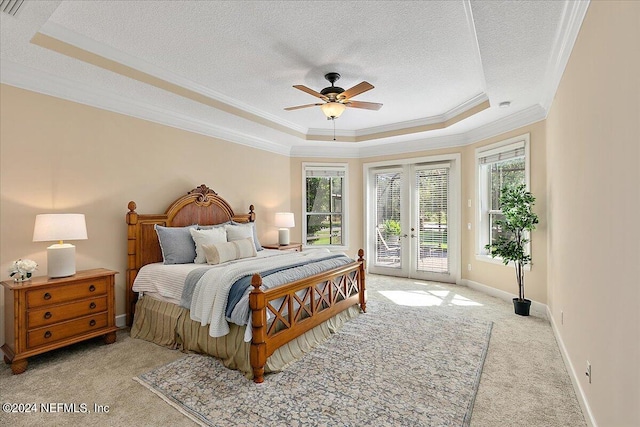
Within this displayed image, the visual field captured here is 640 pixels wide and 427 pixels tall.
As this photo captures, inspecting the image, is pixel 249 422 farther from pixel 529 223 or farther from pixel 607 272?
pixel 529 223

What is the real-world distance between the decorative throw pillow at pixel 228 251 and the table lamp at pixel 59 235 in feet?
3.87

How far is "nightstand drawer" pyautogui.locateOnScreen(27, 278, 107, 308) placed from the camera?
2681 millimetres

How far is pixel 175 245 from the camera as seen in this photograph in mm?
3727

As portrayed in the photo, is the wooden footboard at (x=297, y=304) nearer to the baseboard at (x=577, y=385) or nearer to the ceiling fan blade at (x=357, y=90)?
the ceiling fan blade at (x=357, y=90)

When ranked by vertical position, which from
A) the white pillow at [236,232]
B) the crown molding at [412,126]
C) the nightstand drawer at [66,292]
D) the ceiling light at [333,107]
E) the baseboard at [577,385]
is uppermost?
the crown molding at [412,126]

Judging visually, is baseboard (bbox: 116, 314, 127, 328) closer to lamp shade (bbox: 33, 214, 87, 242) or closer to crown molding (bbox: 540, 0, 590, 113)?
lamp shade (bbox: 33, 214, 87, 242)

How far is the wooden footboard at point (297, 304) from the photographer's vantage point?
2488 millimetres

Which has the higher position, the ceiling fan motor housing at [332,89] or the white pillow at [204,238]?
the ceiling fan motor housing at [332,89]

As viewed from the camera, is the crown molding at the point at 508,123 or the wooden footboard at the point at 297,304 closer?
the wooden footboard at the point at 297,304

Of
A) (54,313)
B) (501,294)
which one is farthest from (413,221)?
(54,313)

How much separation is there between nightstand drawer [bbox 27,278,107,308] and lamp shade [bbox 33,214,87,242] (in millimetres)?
441

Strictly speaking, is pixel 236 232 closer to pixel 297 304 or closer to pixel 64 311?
pixel 297 304


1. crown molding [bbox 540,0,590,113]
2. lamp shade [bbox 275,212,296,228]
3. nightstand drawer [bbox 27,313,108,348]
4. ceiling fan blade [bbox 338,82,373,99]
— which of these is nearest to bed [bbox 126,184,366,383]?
nightstand drawer [bbox 27,313,108,348]

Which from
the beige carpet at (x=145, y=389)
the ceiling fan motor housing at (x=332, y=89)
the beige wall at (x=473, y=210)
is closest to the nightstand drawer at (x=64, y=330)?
the beige carpet at (x=145, y=389)
